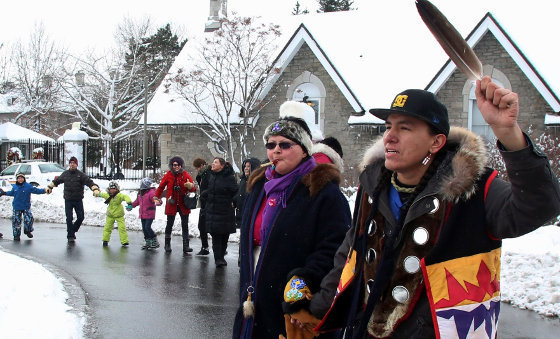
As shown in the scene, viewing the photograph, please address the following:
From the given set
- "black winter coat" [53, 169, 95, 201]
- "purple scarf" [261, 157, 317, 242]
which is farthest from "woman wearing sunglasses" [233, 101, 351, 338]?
"black winter coat" [53, 169, 95, 201]

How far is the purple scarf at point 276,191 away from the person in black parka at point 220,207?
19.7 feet

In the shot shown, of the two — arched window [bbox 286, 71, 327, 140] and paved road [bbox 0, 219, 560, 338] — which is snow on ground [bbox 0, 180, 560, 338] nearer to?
paved road [bbox 0, 219, 560, 338]

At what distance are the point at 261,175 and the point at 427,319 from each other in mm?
1825

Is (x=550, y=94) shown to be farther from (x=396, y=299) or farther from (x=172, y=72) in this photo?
(x=396, y=299)

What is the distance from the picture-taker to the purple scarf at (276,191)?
348 centimetres

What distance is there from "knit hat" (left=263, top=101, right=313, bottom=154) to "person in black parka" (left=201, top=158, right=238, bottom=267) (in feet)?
Result: 19.2

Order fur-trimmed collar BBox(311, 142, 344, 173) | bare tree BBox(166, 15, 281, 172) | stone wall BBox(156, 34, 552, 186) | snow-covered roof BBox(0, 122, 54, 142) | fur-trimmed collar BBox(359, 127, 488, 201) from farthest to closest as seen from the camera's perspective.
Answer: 1. snow-covered roof BBox(0, 122, 54, 142)
2. bare tree BBox(166, 15, 281, 172)
3. stone wall BBox(156, 34, 552, 186)
4. fur-trimmed collar BBox(311, 142, 344, 173)
5. fur-trimmed collar BBox(359, 127, 488, 201)

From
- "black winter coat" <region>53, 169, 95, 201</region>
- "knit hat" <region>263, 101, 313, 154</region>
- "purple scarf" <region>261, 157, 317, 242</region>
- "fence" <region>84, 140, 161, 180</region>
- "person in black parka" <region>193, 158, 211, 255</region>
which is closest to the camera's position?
"purple scarf" <region>261, 157, 317, 242</region>

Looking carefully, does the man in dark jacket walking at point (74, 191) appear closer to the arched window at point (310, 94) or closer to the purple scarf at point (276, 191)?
the arched window at point (310, 94)

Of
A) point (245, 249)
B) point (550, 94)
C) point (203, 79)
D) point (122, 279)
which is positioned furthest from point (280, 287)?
point (203, 79)

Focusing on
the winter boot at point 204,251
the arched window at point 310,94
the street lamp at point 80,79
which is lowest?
the winter boot at point 204,251

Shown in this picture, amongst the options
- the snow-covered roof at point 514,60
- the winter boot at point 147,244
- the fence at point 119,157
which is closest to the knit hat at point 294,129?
the winter boot at point 147,244

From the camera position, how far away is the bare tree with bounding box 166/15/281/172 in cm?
1945

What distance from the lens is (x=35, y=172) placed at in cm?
2214
